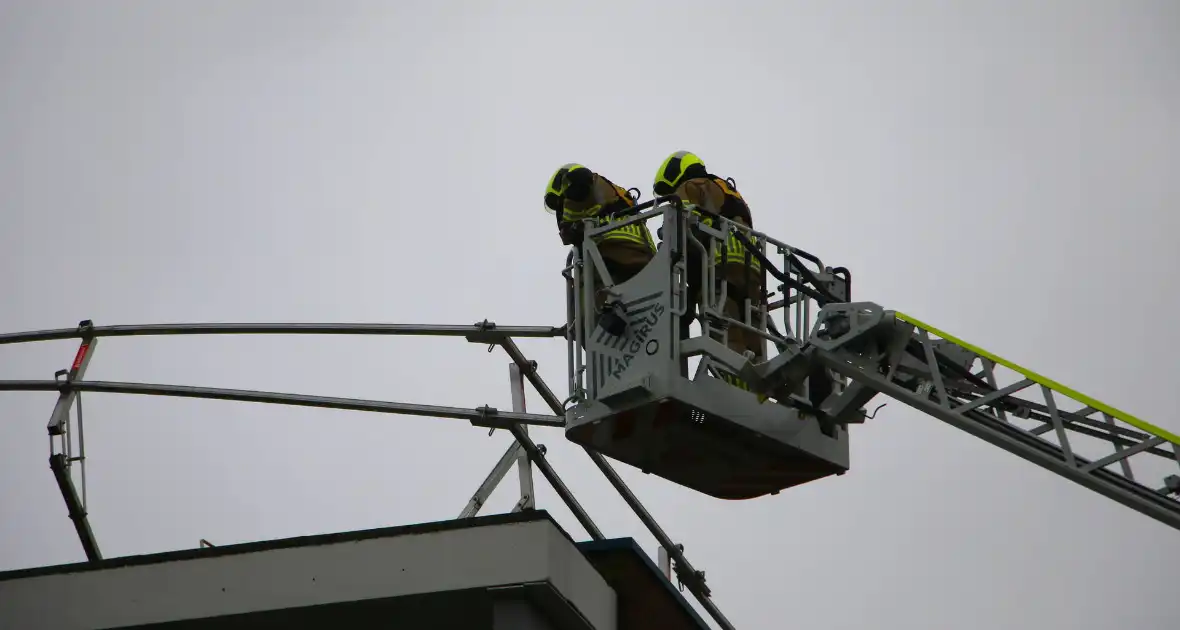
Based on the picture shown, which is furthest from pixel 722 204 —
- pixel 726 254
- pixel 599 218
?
pixel 599 218

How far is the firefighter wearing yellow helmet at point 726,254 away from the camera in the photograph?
15.9 m

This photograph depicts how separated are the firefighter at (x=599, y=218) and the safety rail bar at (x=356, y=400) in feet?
4.09

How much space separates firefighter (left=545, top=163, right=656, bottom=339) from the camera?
635 inches

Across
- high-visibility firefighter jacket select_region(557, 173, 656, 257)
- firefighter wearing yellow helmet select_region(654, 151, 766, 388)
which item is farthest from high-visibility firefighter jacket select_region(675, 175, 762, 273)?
high-visibility firefighter jacket select_region(557, 173, 656, 257)

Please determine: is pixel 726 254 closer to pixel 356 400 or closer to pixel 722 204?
pixel 722 204

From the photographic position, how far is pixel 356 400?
60.8ft

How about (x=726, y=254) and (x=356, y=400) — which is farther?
(x=356, y=400)

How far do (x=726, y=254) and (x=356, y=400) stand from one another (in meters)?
4.58

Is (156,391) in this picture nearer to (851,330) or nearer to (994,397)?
(851,330)

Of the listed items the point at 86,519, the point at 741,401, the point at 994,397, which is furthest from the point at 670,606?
the point at 86,519

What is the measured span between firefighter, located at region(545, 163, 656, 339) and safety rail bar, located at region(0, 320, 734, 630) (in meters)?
1.25

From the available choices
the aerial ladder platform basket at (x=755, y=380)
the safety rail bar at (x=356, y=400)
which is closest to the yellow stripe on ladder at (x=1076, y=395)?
the aerial ladder platform basket at (x=755, y=380)

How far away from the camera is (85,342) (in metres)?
19.2

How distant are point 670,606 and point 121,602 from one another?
4.94 metres
